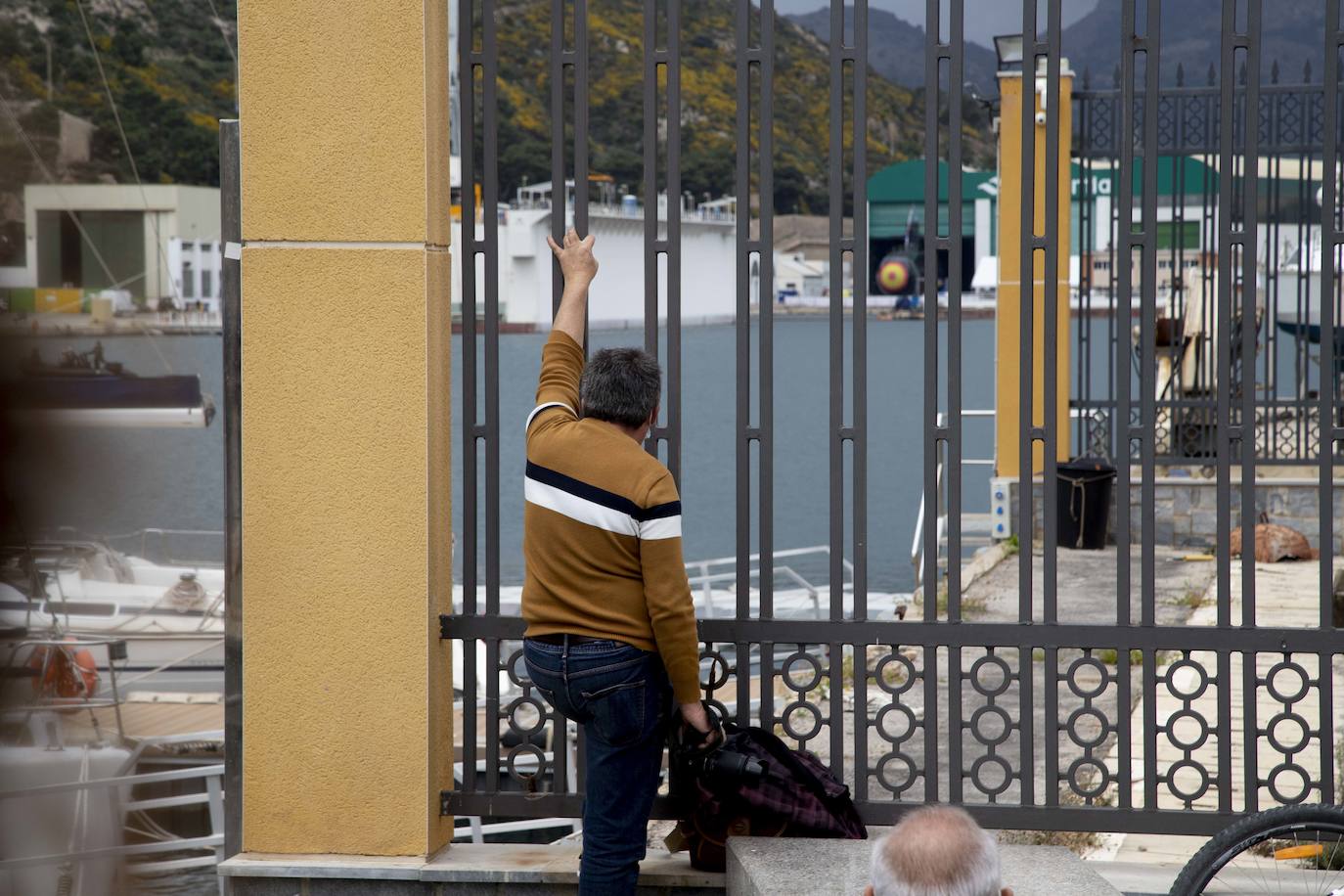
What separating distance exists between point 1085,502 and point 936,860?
10.6 m

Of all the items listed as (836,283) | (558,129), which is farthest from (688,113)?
(836,283)

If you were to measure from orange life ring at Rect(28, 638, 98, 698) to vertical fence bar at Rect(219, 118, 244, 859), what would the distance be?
26.0ft

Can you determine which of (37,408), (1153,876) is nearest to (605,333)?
(37,408)

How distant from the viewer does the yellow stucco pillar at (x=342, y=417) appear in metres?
4.08

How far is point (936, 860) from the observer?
→ 7.82ft

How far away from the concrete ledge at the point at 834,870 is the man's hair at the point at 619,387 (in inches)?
47.1

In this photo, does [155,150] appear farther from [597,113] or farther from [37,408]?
[37,408]

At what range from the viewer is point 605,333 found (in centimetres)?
7356

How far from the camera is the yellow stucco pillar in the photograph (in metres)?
4.08

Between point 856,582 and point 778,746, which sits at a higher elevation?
point 856,582

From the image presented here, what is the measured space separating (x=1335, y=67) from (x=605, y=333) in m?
70.0

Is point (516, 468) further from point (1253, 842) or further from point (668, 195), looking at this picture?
point (1253, 842)

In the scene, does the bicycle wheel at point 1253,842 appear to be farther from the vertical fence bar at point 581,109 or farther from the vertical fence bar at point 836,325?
the vertical fence bar at point 581,109

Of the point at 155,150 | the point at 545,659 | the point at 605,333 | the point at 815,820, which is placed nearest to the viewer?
the point at 545,659
